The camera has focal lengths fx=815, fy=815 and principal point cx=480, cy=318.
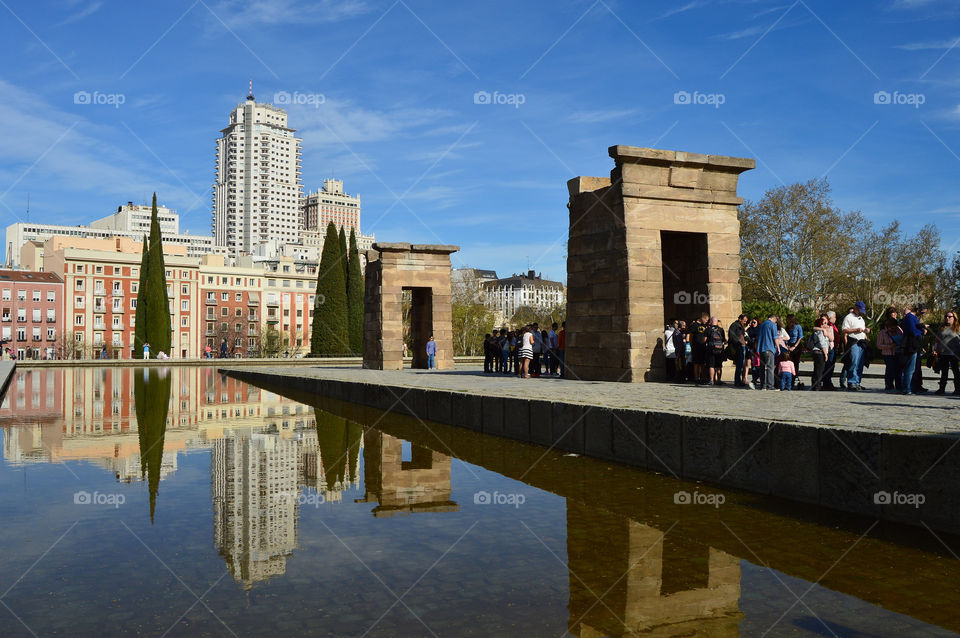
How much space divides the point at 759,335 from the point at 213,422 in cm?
1029

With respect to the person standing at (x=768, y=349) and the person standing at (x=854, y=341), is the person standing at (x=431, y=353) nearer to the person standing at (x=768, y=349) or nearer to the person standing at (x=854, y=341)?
the person standing at (x=768, y=349)

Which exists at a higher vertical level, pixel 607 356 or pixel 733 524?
pixel 607 356

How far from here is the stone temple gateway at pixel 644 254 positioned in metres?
17.1

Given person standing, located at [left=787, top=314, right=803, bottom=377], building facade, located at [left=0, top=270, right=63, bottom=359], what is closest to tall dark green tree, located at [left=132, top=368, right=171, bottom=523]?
person standing, located at [left=787, top=314, right=803, bottom=377]

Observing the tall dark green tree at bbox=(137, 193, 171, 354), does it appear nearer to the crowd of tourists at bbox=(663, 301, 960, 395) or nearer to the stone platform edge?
the crowd of tourists at bbox=(663, 301, 960, 395)

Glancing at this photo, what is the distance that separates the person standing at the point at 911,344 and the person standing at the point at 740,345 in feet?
9.12

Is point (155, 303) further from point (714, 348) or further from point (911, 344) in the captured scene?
point (911, 344)

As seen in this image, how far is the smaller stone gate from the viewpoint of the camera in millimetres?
32219

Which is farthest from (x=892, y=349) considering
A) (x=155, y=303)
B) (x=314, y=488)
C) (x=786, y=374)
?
(x=155, y=303)

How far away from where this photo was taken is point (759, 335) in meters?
15.0

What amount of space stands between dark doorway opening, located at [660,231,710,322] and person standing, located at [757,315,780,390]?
298 centimetres

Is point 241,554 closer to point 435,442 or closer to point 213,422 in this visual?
point 435,442

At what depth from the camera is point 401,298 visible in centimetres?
3231

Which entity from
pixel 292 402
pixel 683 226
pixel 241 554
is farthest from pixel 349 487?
pixel 292 402
